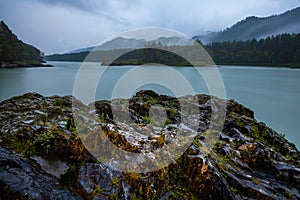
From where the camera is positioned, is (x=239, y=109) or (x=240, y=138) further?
(x=239, y=109)

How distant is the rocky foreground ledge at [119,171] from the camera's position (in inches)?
99.0

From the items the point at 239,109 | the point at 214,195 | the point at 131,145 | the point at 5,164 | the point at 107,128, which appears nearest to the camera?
the point at 5,164

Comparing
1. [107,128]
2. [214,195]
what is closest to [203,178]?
[214,195]

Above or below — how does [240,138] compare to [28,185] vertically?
below

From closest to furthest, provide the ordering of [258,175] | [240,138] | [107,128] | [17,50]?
1. [107,128]
2. [258,175]
3. [240,138]
4. [17,50]

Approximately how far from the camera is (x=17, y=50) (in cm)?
4772

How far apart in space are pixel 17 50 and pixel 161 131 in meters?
54.8

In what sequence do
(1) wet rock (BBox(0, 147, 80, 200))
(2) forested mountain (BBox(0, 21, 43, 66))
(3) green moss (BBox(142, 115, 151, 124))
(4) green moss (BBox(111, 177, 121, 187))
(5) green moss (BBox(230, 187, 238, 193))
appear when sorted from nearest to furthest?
(1) wet rock (BBox(0, 147, 80, 200)) → (4) green moss (BBox(111, 177, 121, 187)) → (5) green moss (BBox(230, 187, 238, 193)) → (3) green moss (BBox(142, 115, 151, 124)) → (2) forested mountain (BBox(0, 21, 43, 66))

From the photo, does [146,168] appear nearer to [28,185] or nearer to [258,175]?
[28,185]

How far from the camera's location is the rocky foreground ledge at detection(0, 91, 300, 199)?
8.25 ft

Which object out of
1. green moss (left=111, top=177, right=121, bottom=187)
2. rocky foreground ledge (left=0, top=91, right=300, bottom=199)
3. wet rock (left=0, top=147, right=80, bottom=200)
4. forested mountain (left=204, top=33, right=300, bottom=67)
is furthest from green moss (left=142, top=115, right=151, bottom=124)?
forested mountain (left=204, top=33, right=300, bottom=67)

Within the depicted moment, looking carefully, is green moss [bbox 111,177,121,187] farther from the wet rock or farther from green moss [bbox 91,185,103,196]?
the wet rock

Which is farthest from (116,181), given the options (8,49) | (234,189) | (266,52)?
(266,52)

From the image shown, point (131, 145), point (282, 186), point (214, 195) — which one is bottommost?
point (282, 186)
